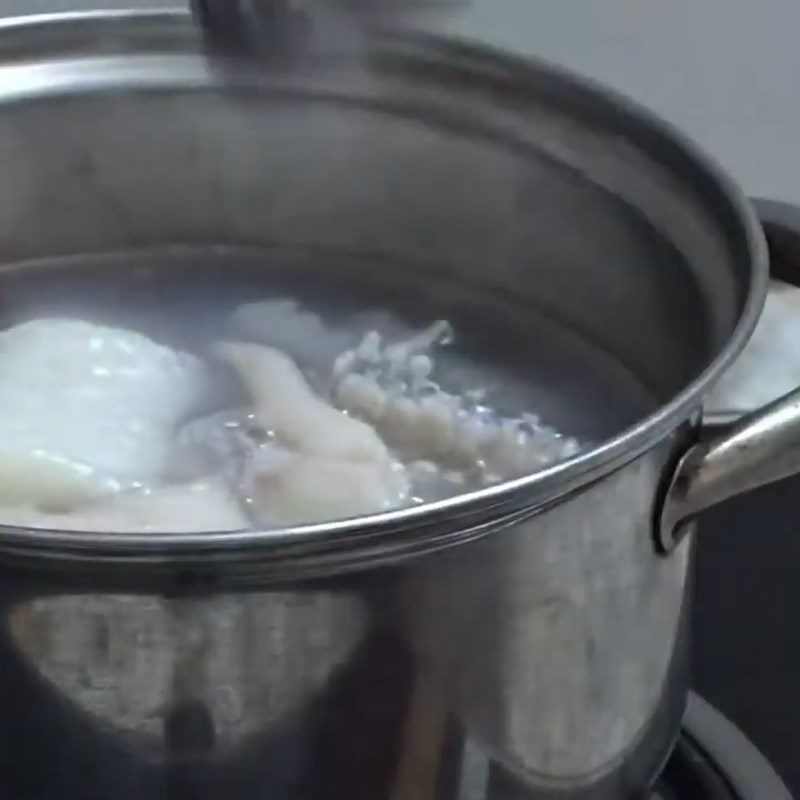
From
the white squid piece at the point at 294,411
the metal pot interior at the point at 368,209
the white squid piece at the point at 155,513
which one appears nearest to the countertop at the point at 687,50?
the metal pot interior at the point at 368,209

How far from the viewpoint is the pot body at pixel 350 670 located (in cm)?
41

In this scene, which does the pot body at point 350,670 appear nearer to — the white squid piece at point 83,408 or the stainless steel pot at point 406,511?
the stainless steel pot at point 406,511

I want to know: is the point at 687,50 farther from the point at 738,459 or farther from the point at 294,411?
the point at 738,459

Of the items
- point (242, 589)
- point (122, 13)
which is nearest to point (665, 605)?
point (242, 589)

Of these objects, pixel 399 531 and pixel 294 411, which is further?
pixel 294 411

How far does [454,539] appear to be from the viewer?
16.2 inches

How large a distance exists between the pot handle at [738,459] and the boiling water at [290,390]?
0.11 m

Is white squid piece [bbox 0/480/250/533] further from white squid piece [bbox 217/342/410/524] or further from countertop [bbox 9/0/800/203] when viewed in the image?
countertop [bbox 9/0/800/203]

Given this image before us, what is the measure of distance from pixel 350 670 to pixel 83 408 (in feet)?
0.95

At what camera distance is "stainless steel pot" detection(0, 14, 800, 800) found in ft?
1.33

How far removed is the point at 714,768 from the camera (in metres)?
0.63

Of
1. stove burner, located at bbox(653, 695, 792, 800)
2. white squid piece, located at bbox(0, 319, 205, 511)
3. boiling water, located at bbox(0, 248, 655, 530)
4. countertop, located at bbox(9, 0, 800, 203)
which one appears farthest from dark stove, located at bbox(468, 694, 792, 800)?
countertop, located at bbox(9, 0, 800, 203)

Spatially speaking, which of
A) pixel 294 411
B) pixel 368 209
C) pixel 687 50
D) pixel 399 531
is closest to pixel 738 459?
pixel 399 531

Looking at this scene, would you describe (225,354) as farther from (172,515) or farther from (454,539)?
(454,539)
